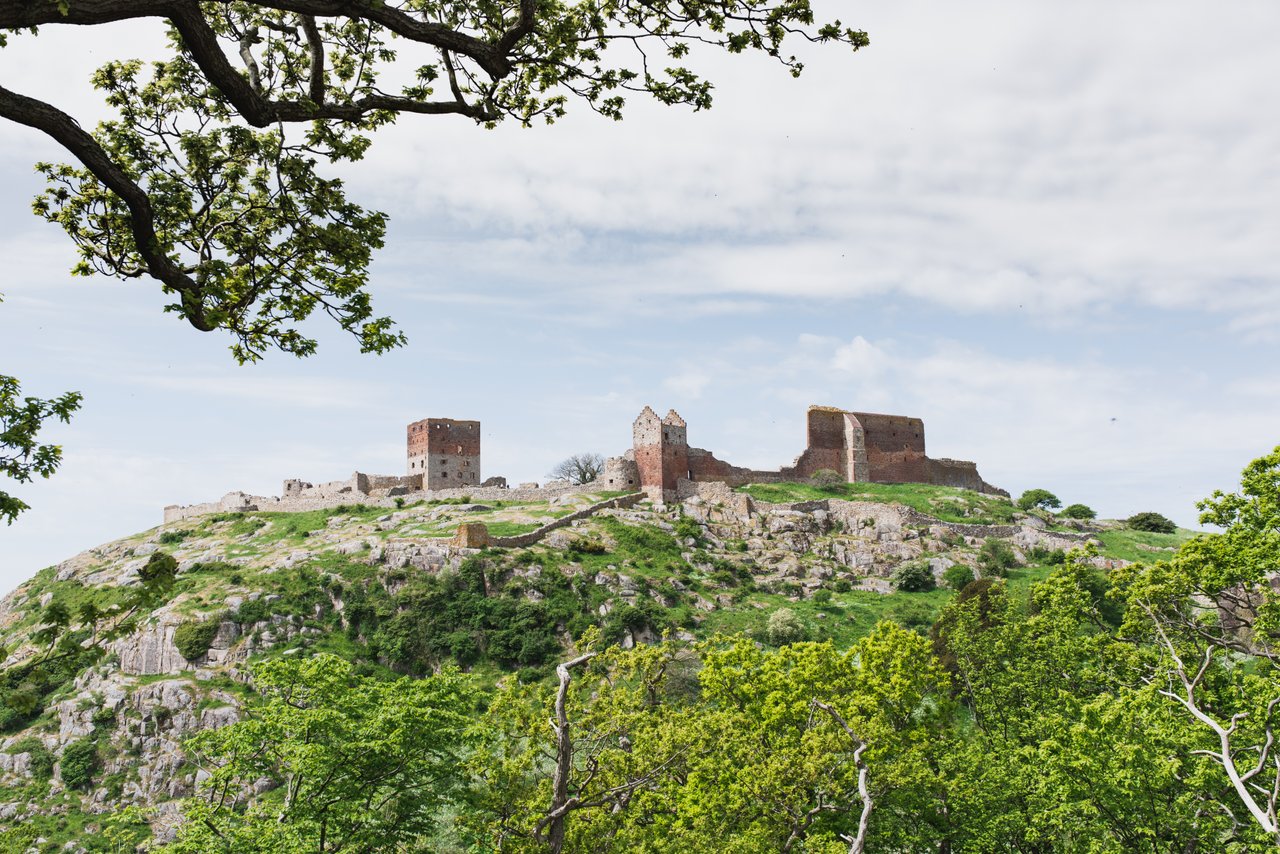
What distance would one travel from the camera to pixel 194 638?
59406 millimetres

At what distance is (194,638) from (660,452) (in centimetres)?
3905

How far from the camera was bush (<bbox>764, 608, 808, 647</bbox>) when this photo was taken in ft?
188

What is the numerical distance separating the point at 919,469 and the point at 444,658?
57662 millimetres

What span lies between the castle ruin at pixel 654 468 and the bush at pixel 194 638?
89.2ft

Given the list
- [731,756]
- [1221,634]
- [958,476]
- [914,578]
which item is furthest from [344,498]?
[1221,634]

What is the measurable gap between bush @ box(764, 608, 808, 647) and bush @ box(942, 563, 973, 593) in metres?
15.0

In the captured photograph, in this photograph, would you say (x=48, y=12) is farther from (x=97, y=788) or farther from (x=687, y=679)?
(x=97, y=788)

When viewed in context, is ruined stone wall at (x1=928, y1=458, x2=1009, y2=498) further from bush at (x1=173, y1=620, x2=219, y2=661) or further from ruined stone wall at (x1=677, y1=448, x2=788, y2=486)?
bush at (x1=173, y1=620, x2=219, y2=661)

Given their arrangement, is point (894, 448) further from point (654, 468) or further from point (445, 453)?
point (445, 453)

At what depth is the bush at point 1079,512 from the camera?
10150 centimetres

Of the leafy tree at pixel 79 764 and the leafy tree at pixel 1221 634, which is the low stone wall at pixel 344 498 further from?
the leafy tree at pixel 1221 634

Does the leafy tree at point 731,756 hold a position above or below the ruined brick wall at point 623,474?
below

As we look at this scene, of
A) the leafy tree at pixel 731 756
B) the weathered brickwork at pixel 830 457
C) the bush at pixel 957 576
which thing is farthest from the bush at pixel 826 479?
the leafy tree at pixel 731 756

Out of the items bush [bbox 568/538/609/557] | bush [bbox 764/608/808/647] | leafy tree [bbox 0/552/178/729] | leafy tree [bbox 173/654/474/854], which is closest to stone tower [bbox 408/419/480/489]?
bush [bbox 568/538/609/557]
